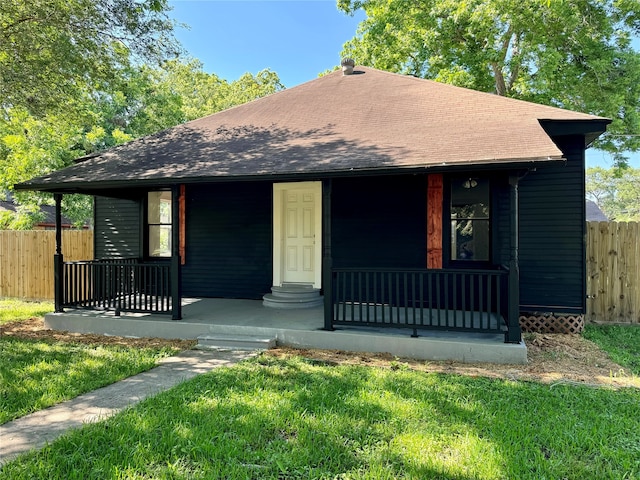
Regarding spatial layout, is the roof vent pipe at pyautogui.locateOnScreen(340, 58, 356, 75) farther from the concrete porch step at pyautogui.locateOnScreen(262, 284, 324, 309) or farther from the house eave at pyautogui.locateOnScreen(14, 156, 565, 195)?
the concrete porch step at pyautogui.locateOnScreen(262, 284, 324, 309)

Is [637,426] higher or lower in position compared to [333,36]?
lower

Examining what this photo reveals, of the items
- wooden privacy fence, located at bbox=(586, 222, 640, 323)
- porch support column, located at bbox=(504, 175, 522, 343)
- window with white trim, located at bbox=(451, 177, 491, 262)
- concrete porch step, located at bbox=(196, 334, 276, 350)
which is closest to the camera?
porch support column, located at bbox=(504, 175, 522, 343)

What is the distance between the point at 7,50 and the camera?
23.7ft

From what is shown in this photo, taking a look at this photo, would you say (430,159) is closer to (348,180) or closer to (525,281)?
(348,180)

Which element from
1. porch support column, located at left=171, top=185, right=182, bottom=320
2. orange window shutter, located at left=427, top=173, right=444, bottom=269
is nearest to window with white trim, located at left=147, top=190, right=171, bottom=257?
porch support column, located at left=171, top=185, right=182, bottom=320

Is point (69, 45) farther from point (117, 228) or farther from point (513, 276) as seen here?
point (513, 276)

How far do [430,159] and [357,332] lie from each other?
2.58 meters

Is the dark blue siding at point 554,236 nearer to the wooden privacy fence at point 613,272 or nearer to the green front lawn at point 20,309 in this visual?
the wooden privacy fence at point 613,272

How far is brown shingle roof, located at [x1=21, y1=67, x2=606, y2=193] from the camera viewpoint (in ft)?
17.4

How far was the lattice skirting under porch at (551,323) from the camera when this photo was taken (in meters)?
6.46

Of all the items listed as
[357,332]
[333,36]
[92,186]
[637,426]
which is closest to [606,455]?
[637,426]

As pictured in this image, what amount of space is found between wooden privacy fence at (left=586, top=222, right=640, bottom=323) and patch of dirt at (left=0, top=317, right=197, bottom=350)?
728 cm

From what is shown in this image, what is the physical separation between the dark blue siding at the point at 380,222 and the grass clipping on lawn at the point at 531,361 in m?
2.29

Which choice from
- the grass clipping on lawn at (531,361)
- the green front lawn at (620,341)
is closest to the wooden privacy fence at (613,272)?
the green front lawn at (620,341)
